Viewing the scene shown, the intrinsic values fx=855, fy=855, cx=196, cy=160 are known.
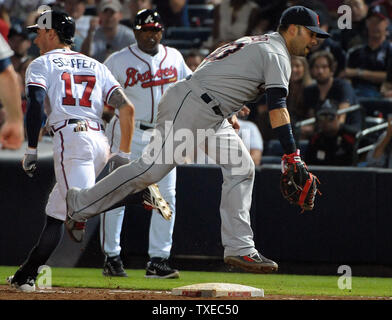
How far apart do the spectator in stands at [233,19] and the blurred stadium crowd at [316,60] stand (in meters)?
0.01

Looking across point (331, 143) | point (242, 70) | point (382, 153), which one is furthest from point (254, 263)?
point (382, 153)

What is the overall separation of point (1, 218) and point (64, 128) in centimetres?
292

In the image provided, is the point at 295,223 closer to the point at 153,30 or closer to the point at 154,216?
the point at 154,216

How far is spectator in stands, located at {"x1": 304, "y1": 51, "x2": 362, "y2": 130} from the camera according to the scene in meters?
10.1

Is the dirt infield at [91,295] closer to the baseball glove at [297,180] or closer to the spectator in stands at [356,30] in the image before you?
the baseball glove at [297,180]

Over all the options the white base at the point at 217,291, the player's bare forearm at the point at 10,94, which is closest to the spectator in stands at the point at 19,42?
the white base at the point at 217,291

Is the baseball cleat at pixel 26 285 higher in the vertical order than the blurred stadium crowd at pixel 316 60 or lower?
lower

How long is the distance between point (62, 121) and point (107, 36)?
5.53 metres

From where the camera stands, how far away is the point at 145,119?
7.60 meters

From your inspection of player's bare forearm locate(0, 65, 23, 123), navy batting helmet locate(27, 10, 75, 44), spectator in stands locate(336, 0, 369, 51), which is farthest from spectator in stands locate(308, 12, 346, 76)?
player's bare forearm locate(0, 65, 23, 123)

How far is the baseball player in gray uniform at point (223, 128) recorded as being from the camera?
5734 mm

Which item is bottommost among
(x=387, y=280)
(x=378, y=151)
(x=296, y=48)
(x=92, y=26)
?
(x=387, y=280)

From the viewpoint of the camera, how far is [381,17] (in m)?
10.7

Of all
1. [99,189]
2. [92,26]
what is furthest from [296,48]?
[92,26]
